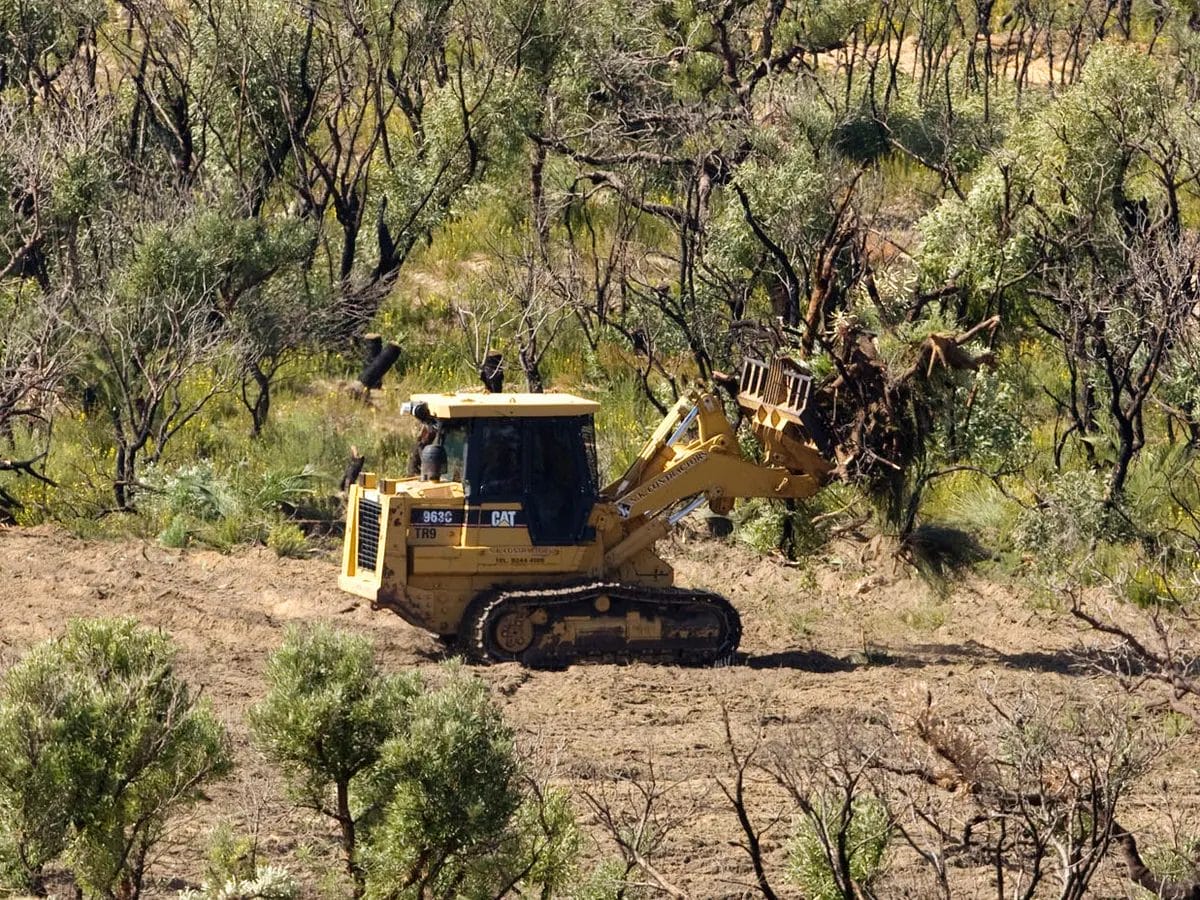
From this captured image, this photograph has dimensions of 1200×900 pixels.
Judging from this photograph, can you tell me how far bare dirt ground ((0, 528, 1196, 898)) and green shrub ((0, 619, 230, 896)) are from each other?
1.03m

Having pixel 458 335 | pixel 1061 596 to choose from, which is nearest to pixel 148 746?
pixel 1061 596

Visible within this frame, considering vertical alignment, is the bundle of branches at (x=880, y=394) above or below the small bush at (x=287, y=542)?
above

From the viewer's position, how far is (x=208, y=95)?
1121 inches

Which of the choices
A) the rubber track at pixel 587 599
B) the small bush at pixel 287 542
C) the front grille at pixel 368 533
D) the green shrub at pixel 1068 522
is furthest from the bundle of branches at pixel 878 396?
the small bush at pixel 287 542

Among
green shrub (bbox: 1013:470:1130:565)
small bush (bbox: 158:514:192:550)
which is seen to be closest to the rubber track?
green shrub (bbox: 1013:470:1130:565)

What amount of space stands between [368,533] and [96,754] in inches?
276

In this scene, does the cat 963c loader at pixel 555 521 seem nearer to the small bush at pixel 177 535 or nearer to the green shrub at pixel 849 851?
the small bush at pixel 177 535

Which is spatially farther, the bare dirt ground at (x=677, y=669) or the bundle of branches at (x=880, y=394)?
the bundle of branches at (x=880, y=394)

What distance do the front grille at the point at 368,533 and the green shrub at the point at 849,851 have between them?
7.10m

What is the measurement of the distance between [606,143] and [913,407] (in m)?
12.5

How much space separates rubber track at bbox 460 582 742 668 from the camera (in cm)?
1664

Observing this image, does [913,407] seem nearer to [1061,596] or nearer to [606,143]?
[1061,596]

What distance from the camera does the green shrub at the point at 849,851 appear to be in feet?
33.2

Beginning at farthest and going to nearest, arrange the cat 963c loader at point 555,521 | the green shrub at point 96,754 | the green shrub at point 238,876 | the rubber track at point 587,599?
the rubber track at point 587,599 < the cat 963c loader at point 555,521 < the green shrub at point 96,754 < the green shrub at point 238,876
